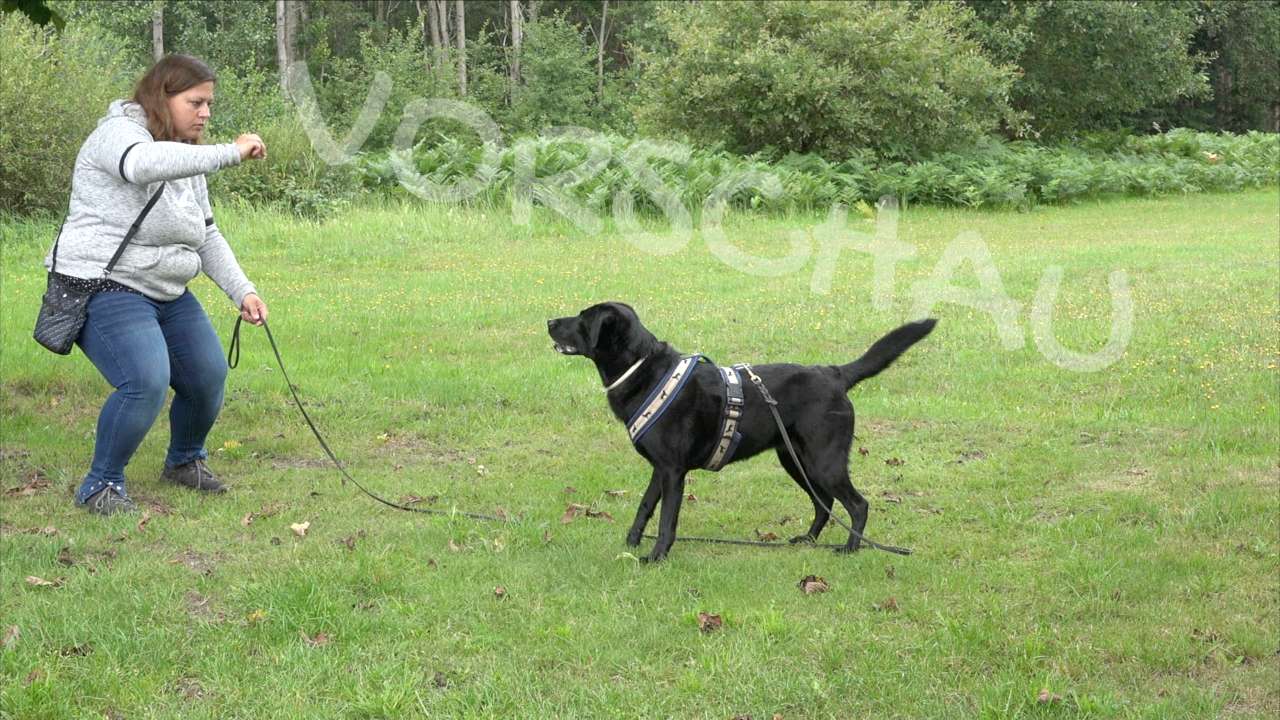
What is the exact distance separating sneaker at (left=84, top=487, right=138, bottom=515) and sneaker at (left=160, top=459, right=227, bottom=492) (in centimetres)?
46

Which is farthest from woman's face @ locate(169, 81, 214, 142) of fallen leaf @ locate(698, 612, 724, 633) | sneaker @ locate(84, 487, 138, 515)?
fallen leaf @ locate(698, 612, 724, 633)

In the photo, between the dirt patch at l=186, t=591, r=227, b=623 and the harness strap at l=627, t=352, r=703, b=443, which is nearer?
the dirt patch at l=186, t=591, r=227, b=623

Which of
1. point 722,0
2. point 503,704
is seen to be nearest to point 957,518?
point 503,704

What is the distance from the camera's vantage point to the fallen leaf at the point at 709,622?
465 centimetres

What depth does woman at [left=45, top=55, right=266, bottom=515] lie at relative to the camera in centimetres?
557

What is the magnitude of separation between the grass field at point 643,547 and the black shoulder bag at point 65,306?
0.84m

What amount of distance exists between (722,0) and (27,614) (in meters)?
19.3

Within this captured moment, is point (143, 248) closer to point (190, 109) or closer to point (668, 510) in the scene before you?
point (190, 109)

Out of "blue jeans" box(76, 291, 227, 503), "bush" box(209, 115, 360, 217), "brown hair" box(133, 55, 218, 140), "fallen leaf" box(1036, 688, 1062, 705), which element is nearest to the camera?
"fallen leaf" box(1036, 688, 1062, 705)

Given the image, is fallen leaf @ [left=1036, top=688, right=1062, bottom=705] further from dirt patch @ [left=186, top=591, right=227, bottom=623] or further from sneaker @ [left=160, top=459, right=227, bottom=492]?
sneaker @ [left=160, top=459, right=227, bottom=492]

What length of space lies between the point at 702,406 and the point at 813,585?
851mm

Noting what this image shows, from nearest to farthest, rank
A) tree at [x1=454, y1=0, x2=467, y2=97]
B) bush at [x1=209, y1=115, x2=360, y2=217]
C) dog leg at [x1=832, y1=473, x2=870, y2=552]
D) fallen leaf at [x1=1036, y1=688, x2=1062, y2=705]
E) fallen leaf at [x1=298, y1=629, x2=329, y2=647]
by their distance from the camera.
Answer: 1. fallen leaf at [x1=1036, y1=688, x2=1062, y2=705]
2. fallen leaf at [x1=298, y1=629, x2=329, y2=647]
3. dog leg at [x1=832, y1=473, x2=870, y2=552]
4. bush at [x1=209, y1=115, x2=360, y2=217]
5. tree at [x1=454, y1=0, x2=467, y2=97]

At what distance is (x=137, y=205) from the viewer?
5.77 m

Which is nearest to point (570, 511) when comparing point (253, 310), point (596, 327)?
point (596, 327)
